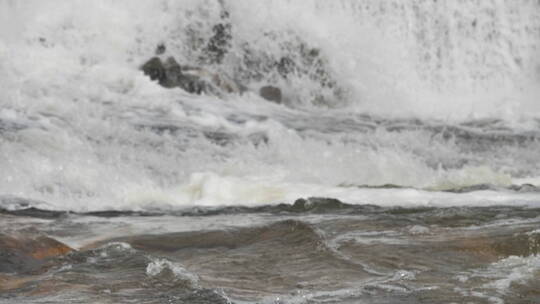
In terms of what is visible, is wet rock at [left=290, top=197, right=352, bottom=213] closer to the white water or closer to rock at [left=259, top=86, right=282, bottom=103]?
the white water

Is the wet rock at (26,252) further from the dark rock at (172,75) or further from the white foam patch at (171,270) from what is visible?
the dark rock at (172,75)

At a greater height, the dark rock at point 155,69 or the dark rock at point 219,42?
the dark rock at point 219,42

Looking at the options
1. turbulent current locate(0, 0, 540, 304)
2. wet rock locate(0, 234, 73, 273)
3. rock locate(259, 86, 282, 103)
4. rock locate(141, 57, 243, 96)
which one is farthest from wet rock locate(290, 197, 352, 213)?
rock locate(259, 86, 282, 103)

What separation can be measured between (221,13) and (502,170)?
7.69m

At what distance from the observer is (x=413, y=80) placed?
17.8m

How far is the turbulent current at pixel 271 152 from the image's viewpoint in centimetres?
461

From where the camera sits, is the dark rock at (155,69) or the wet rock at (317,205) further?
the dark rock at (155,69)

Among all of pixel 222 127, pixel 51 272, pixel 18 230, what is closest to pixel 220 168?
pixel 222 127

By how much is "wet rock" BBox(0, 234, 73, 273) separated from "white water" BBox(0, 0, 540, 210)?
257 cm

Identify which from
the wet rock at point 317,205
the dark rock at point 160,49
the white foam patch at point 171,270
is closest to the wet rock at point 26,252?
the white foam patch at point 171,270

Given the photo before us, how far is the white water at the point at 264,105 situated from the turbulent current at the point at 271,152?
0.04 meters

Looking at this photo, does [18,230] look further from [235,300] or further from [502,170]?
[502,170]

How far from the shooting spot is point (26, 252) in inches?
190

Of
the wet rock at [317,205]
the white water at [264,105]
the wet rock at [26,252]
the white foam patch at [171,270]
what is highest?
the white water at [264,105]
